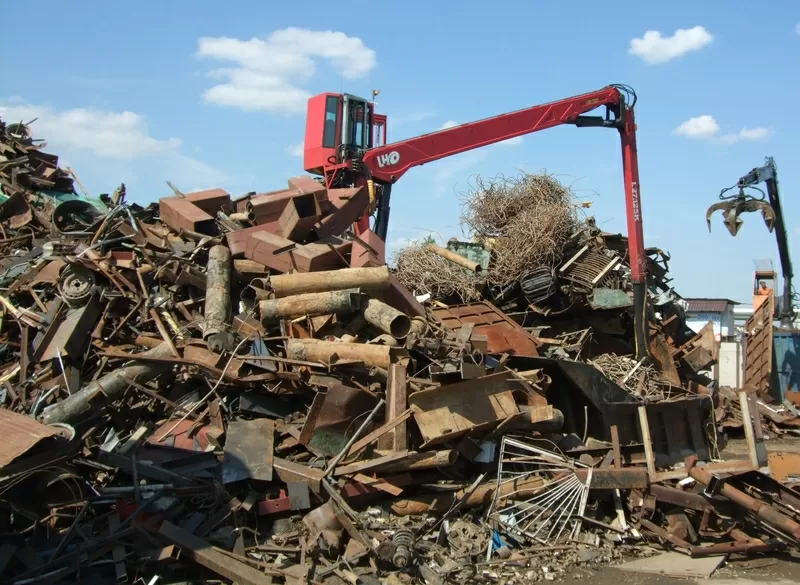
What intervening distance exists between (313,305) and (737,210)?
29.7ft

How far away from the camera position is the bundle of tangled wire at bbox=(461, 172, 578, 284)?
1034cm

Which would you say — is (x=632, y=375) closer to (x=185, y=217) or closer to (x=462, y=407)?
(x=462, y=407)

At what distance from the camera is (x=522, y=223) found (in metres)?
10.6

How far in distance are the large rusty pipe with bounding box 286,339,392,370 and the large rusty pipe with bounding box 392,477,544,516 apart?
47.4 inches

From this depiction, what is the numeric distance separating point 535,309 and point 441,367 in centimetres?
411

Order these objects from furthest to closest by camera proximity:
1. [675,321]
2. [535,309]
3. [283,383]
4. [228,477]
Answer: [675,321], [535,309], [283,383], [228,477]

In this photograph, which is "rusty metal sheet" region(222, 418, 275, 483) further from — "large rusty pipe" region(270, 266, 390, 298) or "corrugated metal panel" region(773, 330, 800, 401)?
"corrugated metal panel" region(773, 330, 800, 401)

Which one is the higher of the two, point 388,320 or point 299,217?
point 299,217

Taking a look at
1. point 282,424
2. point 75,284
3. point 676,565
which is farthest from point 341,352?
point 676,565

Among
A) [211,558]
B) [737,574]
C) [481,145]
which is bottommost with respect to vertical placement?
[737,574]

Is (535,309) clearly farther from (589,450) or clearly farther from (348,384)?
(348,384)

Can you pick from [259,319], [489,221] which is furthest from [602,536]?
[489,221]

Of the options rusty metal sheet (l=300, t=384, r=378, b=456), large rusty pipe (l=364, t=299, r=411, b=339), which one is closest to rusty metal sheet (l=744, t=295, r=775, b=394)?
large rusty pipe (l=364, t=299, r=411, b=339)

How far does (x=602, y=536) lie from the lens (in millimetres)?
6363
